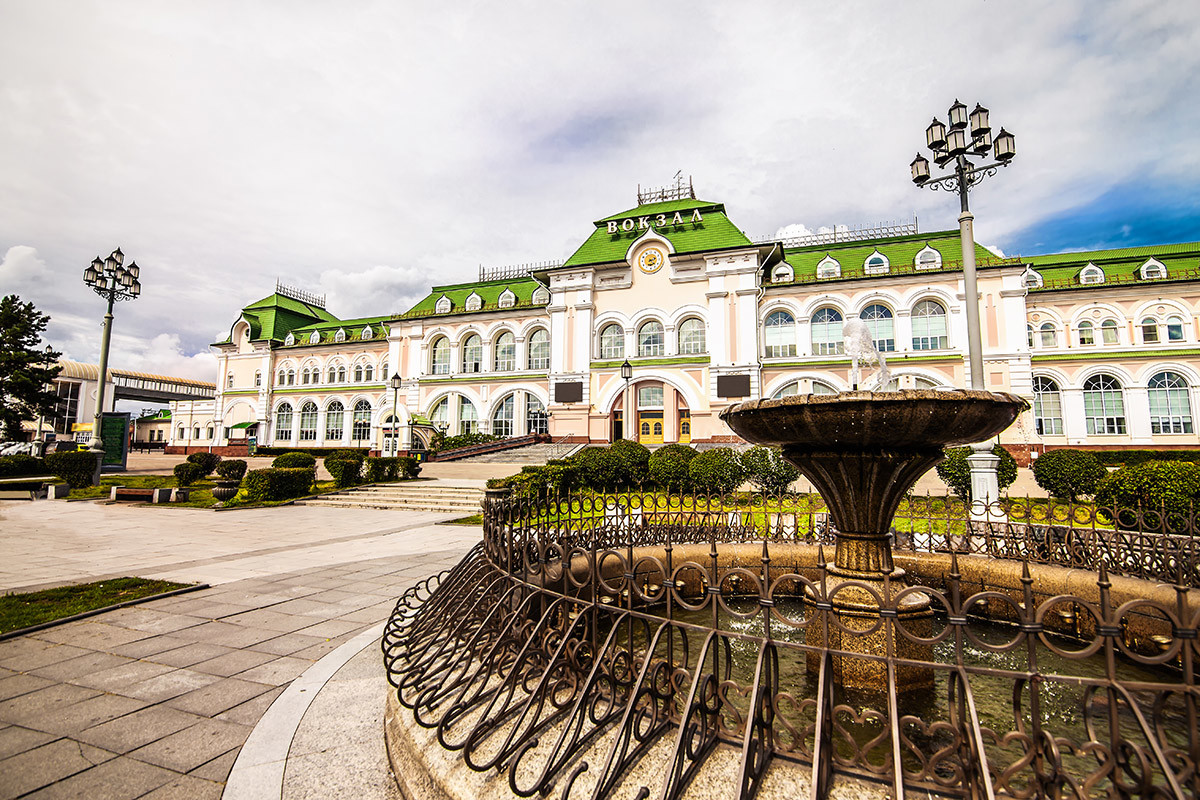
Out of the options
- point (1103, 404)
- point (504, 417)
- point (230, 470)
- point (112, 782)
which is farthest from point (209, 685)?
point (1103, 404)

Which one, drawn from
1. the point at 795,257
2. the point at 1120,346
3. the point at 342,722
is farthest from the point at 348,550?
the point at 1120,346

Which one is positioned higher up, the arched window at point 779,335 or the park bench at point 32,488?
the arched window at point 779,335

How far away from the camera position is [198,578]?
740 centimetres

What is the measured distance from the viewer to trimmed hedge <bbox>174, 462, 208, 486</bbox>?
2016 centimetres

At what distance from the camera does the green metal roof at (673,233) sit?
33062 millimetres

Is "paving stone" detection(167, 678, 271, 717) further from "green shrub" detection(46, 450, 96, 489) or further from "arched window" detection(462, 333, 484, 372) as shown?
"arched window" detection(462, 333, 484, 372)

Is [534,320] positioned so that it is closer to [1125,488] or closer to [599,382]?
[599,382]

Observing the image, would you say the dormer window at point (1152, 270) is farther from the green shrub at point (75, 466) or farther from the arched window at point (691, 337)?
the green shrub at point (75, 466)

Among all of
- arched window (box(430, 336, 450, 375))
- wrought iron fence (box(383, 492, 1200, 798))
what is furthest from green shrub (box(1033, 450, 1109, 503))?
arched window (box(430, 336, 450, 375))

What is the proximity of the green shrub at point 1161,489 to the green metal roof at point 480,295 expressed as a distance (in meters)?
33.5

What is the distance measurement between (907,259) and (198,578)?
34.9 meters

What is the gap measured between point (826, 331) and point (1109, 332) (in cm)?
1465

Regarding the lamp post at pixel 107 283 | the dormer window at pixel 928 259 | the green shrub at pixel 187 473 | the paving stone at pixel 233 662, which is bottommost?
the paving stone at pixel 233 662

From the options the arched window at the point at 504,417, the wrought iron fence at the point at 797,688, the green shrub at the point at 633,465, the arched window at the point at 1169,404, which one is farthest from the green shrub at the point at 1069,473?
the arched window at the point at 504,417
